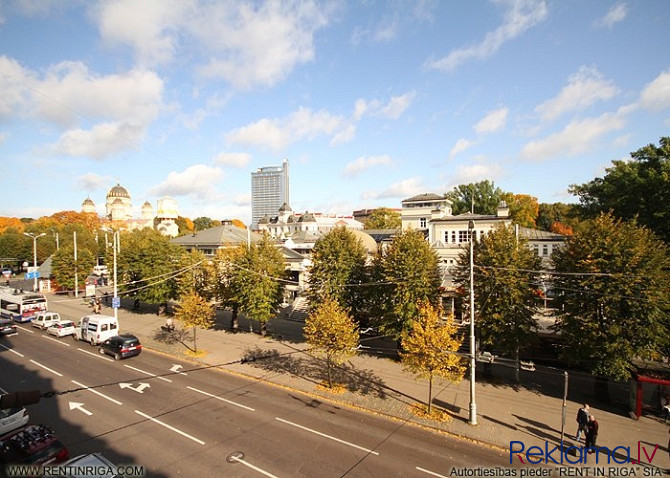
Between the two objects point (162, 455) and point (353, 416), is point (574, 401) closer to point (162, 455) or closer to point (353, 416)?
point (353, 416)

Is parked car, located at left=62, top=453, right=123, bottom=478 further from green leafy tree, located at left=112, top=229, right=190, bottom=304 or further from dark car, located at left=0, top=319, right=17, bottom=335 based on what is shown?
dark car, located at left=0, top=319, right=17, bottom=335

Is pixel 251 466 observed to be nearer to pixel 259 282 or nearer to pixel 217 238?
pixel 259 282

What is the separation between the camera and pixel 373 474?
44.9 feet

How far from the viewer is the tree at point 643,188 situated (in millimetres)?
31484

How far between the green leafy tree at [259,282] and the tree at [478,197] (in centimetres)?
5779

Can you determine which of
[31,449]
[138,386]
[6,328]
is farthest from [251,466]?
[6,328]

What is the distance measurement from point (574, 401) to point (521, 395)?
2829 millimetres

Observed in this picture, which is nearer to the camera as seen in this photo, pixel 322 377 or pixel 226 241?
pixel 322 377

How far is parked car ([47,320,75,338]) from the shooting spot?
34.1m

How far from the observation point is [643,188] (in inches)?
1309

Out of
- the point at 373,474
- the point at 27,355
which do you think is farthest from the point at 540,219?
the point at 27,355

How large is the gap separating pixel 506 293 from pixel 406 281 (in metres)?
6.37

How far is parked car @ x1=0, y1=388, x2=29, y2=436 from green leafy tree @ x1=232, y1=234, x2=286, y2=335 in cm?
1672

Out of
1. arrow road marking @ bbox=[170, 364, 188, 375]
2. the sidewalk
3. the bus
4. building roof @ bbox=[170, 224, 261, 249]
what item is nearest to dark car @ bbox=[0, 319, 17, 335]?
the bus
